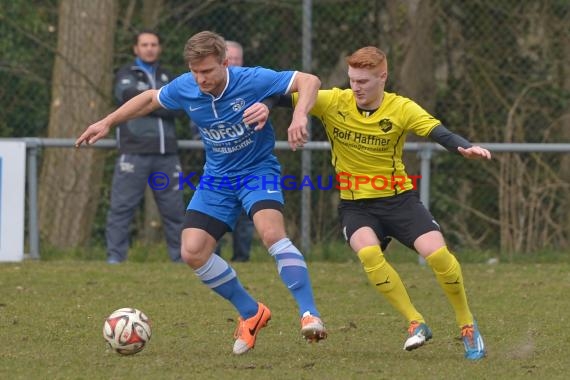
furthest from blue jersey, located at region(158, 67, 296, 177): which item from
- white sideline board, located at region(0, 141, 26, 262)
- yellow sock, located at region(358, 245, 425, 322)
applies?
white sideline board, located at region(0, 141, 26, 262)

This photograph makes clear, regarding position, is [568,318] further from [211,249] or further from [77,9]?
[77,9]

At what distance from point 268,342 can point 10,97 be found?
5727mm

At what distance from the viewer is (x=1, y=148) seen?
10.9m

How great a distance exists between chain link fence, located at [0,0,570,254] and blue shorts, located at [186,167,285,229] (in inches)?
196

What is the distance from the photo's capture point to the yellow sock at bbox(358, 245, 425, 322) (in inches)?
264

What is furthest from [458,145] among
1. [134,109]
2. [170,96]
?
[134,109]

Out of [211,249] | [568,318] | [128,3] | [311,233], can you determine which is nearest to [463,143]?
[211,249]

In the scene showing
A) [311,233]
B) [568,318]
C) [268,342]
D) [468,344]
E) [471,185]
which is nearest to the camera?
[468,344]

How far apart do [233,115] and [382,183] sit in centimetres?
87

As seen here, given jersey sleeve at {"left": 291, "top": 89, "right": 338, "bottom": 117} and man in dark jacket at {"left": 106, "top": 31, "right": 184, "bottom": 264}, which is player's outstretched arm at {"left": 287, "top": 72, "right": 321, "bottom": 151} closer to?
jersey sleeve at {"left": 291, "top": 89, "right": 338, "bottom": 117}

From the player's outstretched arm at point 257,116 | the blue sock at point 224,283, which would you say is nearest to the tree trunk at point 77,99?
the blue sock at point 224,283

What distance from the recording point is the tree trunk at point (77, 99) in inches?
480

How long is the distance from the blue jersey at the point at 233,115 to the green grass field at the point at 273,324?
3.23ft

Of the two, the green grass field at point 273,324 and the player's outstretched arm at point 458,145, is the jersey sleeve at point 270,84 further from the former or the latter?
the green grass field at point 273,324
